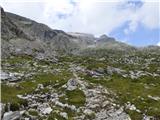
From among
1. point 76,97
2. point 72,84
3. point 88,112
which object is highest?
point 72,84

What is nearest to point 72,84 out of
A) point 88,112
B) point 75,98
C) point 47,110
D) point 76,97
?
point 76,97

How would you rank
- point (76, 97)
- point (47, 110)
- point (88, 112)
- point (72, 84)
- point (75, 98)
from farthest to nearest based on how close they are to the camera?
point (72, 84)
point (76, 97)
point (75, 98)
point (88, 112)
point (47, 110)

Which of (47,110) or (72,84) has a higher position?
(72,84)

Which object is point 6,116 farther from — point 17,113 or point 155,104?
point 155,104

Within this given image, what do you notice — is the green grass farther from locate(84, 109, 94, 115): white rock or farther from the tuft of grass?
locate(84, 109, 94, 115): white rock

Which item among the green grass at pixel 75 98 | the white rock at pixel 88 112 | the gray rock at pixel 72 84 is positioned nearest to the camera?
the white rock at pixel 88 112

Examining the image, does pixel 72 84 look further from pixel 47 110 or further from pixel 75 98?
pixel 47 110

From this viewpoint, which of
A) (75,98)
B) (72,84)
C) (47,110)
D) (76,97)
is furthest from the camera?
(72,84)

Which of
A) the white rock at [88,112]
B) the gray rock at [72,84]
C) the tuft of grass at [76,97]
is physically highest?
the gray rock at [72,84]

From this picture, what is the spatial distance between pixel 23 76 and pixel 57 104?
15.6m

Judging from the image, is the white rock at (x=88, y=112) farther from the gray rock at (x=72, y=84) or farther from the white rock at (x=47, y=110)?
the gray rock at (x=72, y=84)

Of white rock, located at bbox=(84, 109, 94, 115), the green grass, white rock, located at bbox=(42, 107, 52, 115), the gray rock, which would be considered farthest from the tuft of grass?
white rock, located at bbox=(42, 107, 52, 115)

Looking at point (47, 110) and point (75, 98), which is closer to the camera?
Answer: point (47, 110)

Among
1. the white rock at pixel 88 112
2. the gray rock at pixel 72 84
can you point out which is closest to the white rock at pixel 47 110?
the white rock at pixel 88 112
